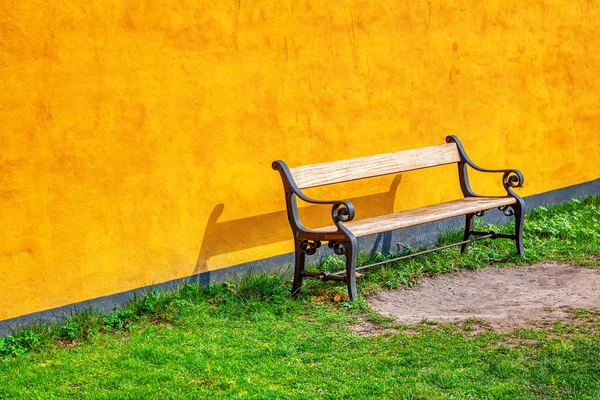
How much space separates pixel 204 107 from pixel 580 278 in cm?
334

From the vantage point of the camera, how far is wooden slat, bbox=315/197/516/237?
6.78m

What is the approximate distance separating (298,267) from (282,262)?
0.51 m

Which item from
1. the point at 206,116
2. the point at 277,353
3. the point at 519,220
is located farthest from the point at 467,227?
the point at 277,353

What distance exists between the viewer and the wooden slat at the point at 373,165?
691cm

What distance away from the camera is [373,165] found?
7.42m

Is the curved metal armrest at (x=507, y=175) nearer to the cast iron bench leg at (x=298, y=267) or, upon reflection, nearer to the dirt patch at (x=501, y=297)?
the dirt patch at (x=501, y=297)

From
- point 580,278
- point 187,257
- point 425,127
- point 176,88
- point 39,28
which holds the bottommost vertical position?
point 580,278

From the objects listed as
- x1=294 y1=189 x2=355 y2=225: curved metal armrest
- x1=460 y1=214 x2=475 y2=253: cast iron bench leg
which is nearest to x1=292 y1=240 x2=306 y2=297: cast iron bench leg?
x1=294 y1=189 x2=355 y2=225: curved metal armrest

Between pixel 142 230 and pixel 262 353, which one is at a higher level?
pixel 142 230

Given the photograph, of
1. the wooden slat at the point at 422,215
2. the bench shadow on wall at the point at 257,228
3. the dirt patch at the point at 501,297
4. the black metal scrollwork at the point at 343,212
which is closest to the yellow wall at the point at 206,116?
the bench shadow on wall at the point at 257,228

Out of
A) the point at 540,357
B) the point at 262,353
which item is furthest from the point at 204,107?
the point at 540,357

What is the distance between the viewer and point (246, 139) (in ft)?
22.7

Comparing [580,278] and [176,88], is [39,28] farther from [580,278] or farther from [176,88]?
[580,278]

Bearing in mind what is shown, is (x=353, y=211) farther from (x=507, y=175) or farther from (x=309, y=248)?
(x=507, y=175)
